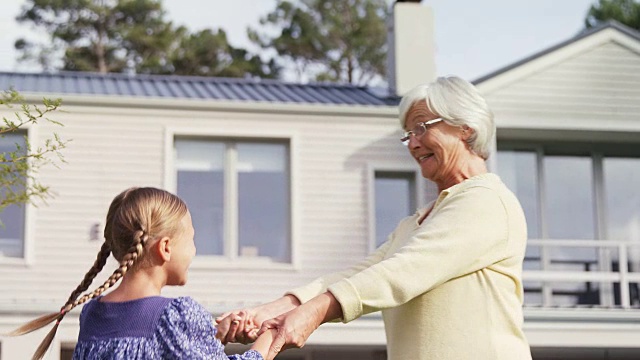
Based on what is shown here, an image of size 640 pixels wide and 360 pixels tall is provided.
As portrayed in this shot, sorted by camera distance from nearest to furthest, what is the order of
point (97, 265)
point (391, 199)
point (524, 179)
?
point (97, 265) → point (391, 199) → point (524, 179)

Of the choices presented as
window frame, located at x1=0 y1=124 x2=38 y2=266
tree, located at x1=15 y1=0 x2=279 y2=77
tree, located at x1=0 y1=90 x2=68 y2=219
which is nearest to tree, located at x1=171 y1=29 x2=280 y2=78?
tree, located at x1=15 y1=0 x2=279 y2=77

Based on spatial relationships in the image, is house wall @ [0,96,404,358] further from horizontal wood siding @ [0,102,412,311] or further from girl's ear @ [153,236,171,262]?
girl's ear @ [153,236,171,262]

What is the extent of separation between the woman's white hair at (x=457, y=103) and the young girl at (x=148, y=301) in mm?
891

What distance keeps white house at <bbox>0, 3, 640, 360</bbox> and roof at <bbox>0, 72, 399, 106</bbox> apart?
0.06m

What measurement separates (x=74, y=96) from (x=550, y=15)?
31948 mm

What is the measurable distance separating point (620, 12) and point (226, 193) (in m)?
22.8

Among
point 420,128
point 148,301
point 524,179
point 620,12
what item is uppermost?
point 620,12

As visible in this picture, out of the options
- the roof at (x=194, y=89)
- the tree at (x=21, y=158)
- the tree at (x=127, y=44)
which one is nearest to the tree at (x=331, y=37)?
the tree at (x=127, y=44)

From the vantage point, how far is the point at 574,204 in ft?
53.0

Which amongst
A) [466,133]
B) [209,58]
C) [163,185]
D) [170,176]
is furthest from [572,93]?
[209,58]

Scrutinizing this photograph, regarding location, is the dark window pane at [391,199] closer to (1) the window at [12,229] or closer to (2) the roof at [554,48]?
(2) the roof at [554,48]

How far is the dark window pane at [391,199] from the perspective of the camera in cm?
1543

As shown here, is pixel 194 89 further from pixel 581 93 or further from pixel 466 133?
pixel 466 133

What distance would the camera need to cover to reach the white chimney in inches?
666
